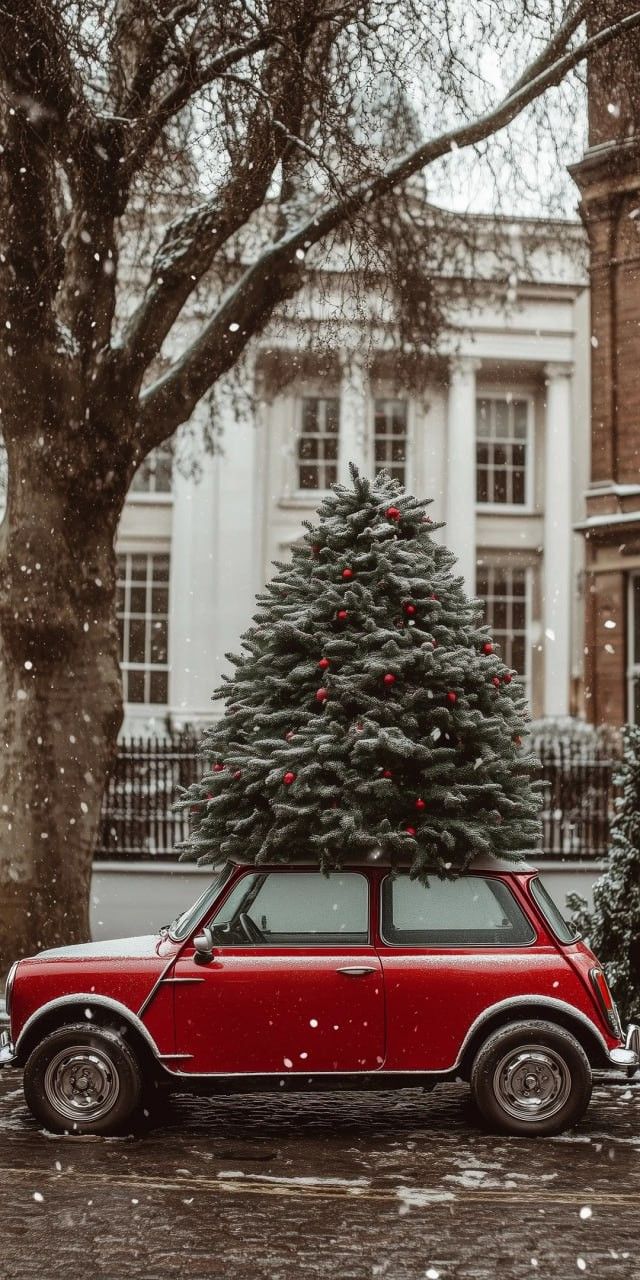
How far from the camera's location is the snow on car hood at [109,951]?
22.3 feet

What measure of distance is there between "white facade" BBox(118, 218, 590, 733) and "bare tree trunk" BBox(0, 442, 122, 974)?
18.7 m

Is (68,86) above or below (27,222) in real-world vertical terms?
above

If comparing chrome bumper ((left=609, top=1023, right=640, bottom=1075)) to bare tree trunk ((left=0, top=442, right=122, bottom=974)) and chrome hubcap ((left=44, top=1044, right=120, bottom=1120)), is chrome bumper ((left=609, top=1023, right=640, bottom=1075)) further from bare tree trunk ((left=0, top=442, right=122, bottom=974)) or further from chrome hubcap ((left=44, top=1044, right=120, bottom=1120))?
bare tree trunk ((left=0, top=442, right=122, bottom=974))

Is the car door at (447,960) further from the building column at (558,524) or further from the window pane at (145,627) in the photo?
the building column at (558,524)

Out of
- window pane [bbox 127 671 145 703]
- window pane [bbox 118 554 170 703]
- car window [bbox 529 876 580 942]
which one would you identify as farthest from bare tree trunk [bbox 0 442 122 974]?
window pane [bbox 127 671 145 703]

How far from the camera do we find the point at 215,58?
31.4 feet

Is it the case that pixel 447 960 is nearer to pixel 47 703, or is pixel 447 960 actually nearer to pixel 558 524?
pixel 47 703

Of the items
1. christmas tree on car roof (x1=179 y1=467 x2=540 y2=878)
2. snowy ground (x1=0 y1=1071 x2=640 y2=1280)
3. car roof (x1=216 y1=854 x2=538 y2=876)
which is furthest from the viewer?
christmas tree on car roof (x1=179 y1=467 x2=540 y2=878)

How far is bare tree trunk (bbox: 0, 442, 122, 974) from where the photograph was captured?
10039mm

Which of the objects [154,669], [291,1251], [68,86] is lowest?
[291,1251]

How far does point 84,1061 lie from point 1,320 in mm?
5295

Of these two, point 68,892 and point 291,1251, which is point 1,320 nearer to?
point 68,892

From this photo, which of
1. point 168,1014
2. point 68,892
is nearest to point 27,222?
point 68,892

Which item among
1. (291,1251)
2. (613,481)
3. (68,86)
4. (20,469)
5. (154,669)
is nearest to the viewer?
(291,1251)
